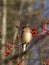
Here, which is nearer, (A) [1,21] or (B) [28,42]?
(B) [28,42]

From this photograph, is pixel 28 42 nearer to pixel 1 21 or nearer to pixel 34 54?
pixel 34 54

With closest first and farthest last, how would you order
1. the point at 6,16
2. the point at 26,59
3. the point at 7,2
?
1. the point at 26,59
2. the point at 6,16
3. the point at 7,2

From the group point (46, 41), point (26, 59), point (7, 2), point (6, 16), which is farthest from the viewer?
point (7, 2)

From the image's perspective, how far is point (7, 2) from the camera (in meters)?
13.5

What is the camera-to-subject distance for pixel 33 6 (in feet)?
45.3

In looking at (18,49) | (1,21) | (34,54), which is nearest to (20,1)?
(1,21)

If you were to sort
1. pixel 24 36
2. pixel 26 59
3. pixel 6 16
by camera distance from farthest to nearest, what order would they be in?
pixel 6 16
pixel 24 36
pixel 26 59

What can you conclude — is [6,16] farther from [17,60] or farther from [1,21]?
[17,60]

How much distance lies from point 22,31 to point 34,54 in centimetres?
45

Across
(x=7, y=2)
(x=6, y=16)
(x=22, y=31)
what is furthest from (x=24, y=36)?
(x=7, y=2)

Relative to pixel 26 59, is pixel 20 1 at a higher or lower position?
higher

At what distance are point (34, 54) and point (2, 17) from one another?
559cm

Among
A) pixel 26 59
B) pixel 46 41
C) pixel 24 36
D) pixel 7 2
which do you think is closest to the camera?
pixel 26 59

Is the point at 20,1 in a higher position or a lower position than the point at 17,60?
higher
